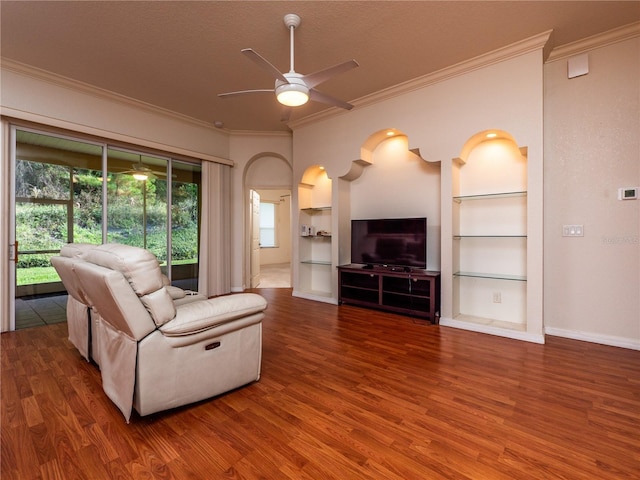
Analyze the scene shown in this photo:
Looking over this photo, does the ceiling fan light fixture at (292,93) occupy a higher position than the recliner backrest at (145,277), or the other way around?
the ceiling fan light fixture at (292,93)

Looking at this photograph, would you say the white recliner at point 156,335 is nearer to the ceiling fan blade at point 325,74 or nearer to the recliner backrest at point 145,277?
the recliner backrest at point 145,277

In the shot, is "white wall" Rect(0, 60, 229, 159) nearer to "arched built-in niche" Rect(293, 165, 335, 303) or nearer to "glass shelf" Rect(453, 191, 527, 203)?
"arched built-in niche" Rect(293, 165, 335, 303)

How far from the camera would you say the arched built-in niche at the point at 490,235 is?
134 inches

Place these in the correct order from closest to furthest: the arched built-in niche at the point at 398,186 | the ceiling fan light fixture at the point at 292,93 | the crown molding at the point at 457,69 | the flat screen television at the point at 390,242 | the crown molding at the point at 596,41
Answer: the ceiling fan light fixture at the point at 292,93
the crown molding at the point at 596,41
the crown molding at the point at 457,69
the flat screen television at the point at 390,242
the arched built-in niche at the point at 398,186

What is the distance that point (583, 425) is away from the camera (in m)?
1.74

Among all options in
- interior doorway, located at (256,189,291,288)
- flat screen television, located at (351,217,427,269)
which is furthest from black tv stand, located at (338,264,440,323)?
interior doorway, located at (256,189,291,288)

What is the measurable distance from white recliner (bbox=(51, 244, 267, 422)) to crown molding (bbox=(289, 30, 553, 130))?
3249 millimetres

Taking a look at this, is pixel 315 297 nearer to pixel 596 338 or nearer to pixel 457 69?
pixel 596 338

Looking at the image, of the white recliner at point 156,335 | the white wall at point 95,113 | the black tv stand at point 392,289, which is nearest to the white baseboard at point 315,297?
the black tv stand at point 392,289

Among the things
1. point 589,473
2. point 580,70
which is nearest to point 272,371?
point 589,473

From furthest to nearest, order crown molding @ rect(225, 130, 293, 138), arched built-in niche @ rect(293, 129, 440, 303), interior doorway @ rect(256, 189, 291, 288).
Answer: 1. interior doorway @ rect(256, 189, 291, 288)
2. crown molding @ rect(225, 130, 293, 138)
3. arched built-in niche @ rect(293, 129, 440, 303)

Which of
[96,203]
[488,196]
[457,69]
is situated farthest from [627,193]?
[96,203]

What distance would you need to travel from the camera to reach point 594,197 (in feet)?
9.93

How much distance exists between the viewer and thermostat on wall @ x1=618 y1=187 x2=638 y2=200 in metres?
2.84
